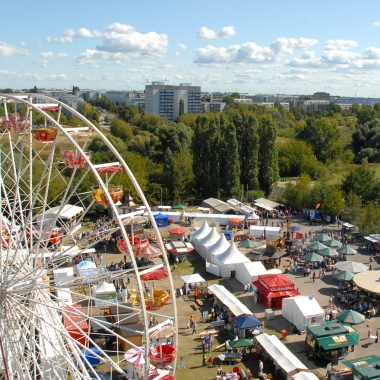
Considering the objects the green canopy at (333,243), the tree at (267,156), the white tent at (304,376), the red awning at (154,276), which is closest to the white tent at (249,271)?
the red awning at (154,276)

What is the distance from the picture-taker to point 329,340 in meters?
15.8

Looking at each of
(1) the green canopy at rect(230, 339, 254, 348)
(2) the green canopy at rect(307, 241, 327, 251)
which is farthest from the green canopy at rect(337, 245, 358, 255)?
(1) the green canopy at rect(230, 339, 254, 348)

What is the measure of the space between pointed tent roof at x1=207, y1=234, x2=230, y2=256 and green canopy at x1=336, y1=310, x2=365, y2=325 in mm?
8065

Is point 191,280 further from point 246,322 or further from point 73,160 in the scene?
point 73,160

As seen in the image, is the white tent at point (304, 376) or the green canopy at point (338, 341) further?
the green canopy at point (338, 341)

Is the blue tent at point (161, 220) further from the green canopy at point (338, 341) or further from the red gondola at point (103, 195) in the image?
the red gondola at point (103, 195)

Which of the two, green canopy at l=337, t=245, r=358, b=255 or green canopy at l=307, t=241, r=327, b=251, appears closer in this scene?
green canopy at l=337, t=245, r=358, b=255

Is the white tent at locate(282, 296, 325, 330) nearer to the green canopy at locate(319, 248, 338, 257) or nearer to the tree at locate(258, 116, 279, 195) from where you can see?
the green canopy at locate(319, 248, 338, 257)

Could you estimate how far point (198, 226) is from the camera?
1228 inches

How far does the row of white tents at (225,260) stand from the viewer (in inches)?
881

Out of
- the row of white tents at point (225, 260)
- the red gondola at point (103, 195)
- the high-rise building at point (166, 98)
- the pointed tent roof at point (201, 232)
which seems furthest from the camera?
the high-rise building at point (166, 98)

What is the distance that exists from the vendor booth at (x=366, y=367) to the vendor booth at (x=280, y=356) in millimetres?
1485

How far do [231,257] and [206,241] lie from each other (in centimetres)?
315

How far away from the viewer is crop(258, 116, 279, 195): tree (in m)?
41.9
